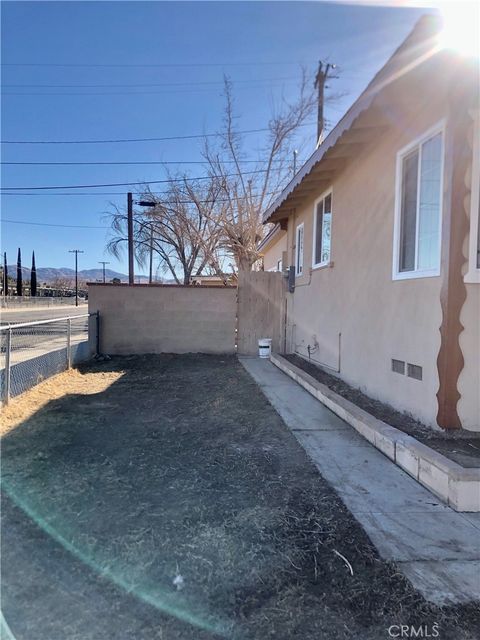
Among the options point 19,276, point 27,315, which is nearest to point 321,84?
point 27,315

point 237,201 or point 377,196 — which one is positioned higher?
point 237,201

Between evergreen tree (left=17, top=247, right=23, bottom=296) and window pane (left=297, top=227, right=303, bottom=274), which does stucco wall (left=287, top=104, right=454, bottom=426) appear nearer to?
window pane (left=297, top=227, right=303, bottom=274)

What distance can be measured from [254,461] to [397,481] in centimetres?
114

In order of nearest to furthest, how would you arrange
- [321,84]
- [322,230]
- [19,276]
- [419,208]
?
[419,208]
[322,230]
[321,84]
[19,276]

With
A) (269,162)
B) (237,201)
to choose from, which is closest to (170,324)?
(237,201)

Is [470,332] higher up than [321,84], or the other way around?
[321,84]

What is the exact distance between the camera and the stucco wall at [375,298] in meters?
4.05

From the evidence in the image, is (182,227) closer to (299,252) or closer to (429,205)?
(299,252)

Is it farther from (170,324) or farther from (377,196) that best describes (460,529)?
(170,324)

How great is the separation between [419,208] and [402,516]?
3.01m

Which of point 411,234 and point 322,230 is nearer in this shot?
point 411,234

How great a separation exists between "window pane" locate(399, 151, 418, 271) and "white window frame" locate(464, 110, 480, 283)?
0.79 meters

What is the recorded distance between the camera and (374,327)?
17.1 feet

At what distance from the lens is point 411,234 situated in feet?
14.7
